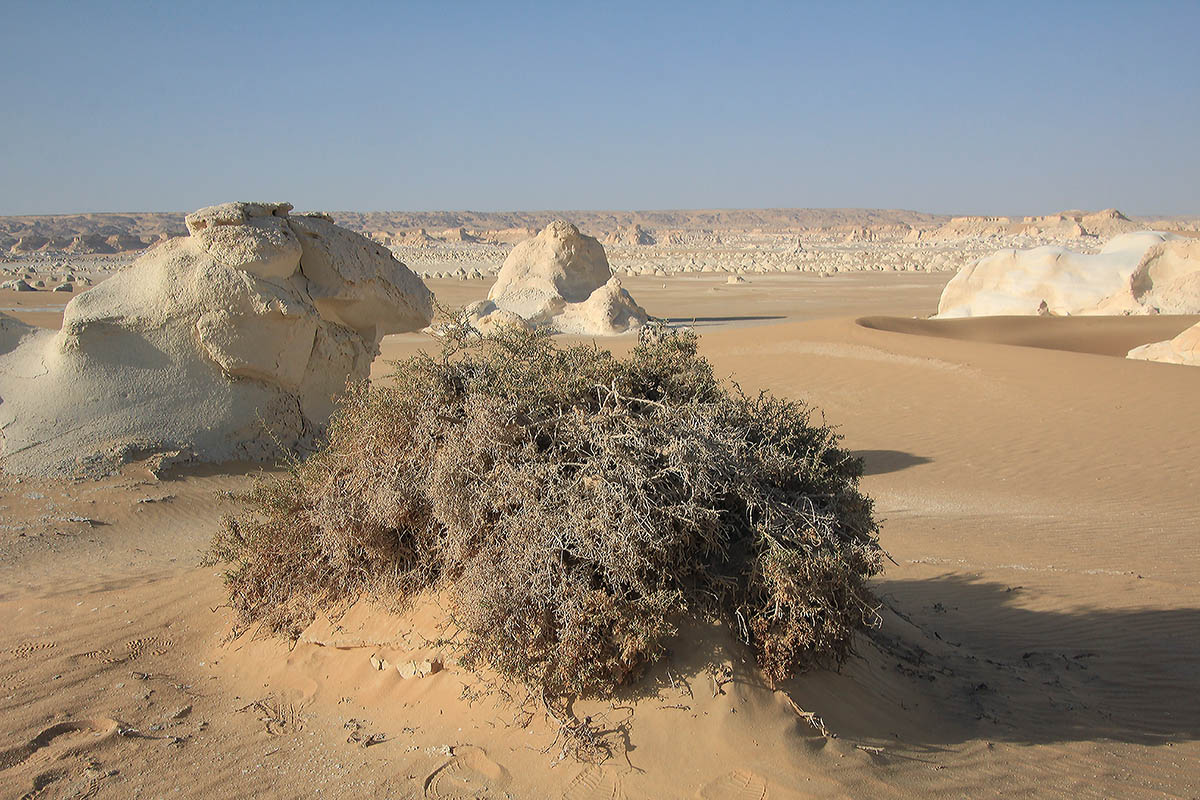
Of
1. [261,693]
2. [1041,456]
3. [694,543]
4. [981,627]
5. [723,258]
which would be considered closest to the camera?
[694,543]

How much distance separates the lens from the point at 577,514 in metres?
3.63

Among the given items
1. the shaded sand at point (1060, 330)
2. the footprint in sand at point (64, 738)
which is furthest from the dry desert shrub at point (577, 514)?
the shaded sand at point (1060, 330)

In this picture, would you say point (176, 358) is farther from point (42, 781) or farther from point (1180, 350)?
point (1180, 350)

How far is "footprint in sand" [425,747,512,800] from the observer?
135 inches

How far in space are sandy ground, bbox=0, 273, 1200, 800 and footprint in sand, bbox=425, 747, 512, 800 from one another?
11 millimetres

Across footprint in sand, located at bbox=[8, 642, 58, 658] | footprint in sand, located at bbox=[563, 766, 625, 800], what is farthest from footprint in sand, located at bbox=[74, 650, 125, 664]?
footprint in sand, located at bbox=[563, 766, 625, 800]

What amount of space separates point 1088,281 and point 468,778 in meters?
24.7

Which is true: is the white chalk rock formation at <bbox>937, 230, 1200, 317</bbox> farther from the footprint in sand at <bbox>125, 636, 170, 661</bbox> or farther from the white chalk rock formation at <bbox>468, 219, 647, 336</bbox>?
the footprint in sand at <bbox>125, 636, 170, 661</bbox>

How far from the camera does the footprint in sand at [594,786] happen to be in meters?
3.37

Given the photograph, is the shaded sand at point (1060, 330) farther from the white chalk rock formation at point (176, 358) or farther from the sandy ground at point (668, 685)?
the white chalk rock formation at point (176, 358)

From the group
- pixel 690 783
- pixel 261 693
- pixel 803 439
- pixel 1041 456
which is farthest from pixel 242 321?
pixel 1041 456

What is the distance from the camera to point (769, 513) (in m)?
3.82

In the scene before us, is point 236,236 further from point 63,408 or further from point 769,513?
point 769,513

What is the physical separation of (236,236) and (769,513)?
727 centimetres
